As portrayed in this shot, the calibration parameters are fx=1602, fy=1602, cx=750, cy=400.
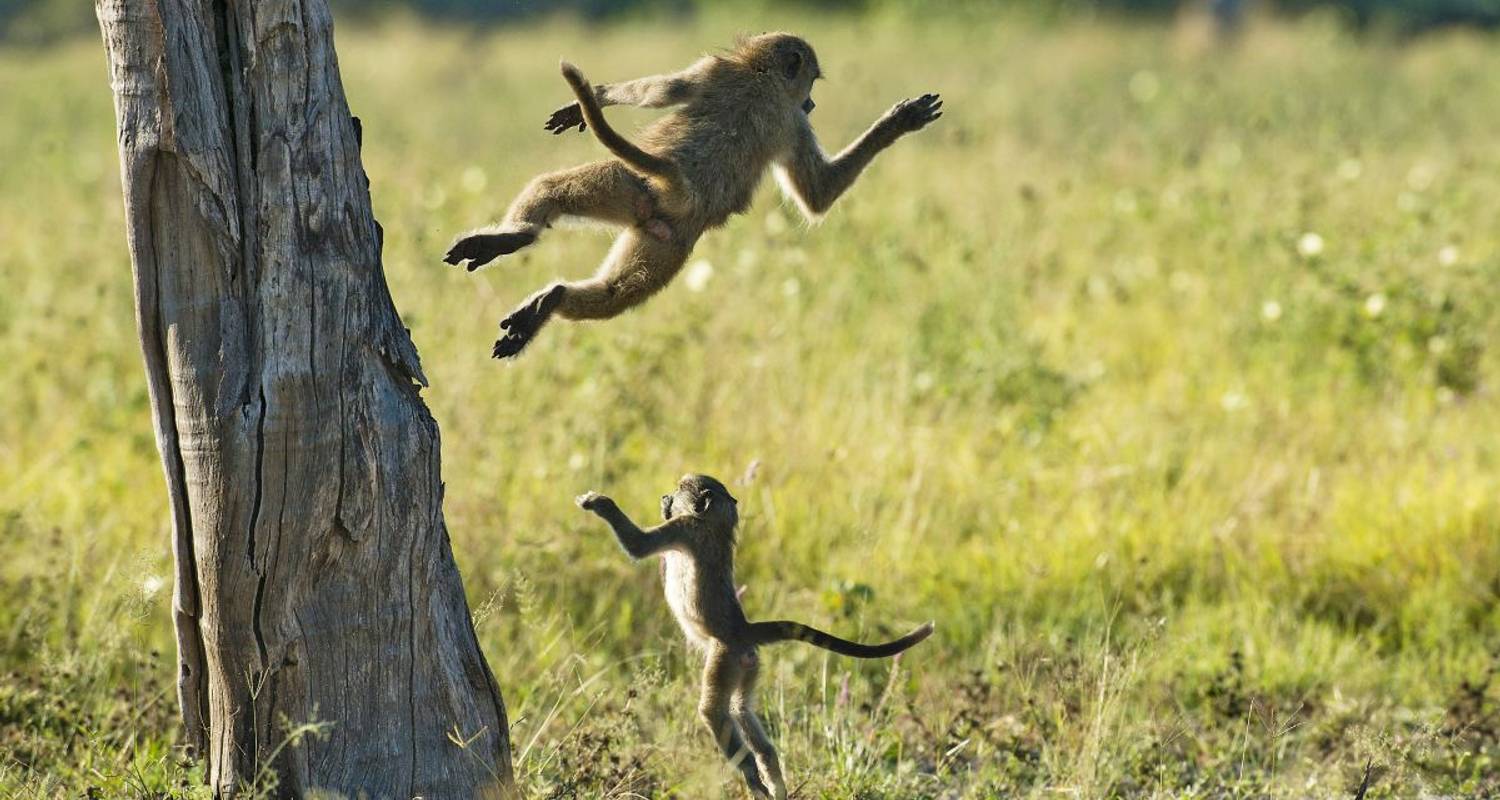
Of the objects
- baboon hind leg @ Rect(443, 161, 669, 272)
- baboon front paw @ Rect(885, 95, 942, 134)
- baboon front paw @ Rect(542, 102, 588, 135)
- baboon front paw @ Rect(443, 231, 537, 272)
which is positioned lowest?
baboon front paw @ Rect(443, 231, 537, 272)

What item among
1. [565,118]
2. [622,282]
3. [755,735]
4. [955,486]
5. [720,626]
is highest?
[565,118]

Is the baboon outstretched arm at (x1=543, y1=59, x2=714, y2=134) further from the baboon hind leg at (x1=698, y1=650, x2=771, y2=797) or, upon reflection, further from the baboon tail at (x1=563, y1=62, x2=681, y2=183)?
the baboon hind leg at (x1=698, y1=650, x2=771, y2=797)

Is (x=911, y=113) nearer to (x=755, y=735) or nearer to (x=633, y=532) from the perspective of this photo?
(x=633, y=532)

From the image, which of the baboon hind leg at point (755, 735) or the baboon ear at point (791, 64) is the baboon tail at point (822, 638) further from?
the baboon ear at point (791, 64)

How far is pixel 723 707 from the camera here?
12.3ft

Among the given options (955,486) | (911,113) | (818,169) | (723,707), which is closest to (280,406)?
(723,707)

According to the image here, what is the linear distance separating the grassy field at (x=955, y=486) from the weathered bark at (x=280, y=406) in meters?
0.35

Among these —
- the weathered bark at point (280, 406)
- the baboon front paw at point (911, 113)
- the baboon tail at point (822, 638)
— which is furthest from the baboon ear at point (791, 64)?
the baboon tail at point (822, 638)

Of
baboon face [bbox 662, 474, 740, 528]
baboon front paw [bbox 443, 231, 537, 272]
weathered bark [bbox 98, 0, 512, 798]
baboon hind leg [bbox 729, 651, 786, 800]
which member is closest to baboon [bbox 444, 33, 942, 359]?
baboon front paw [bbox 443, 231, 537, 272]

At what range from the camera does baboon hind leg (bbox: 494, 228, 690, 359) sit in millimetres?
3497

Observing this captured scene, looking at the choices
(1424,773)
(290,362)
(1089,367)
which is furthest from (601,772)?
(1089,367)

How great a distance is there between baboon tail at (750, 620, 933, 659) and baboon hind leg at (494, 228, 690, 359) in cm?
80

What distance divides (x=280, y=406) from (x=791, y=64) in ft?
5.04

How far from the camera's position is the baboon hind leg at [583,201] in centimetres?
351
